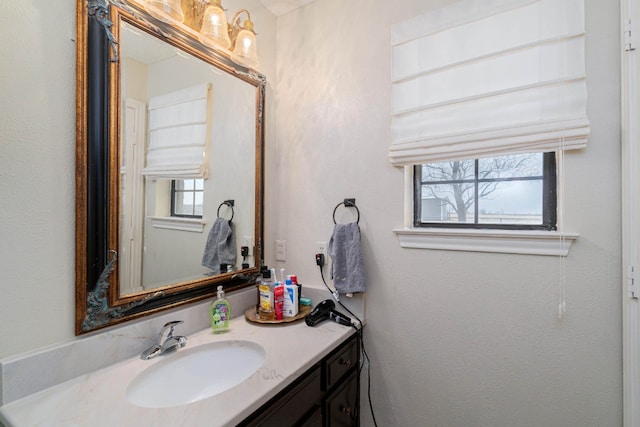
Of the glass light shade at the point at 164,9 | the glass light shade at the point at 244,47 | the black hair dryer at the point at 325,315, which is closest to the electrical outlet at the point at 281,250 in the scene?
the black hair dryer at the point at 325,315

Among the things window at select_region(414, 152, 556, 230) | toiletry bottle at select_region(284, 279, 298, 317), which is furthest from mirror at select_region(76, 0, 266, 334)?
window at select_region(414, 152, 556, 230)

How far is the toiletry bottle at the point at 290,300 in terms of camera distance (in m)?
1.38

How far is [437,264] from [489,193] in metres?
0.39

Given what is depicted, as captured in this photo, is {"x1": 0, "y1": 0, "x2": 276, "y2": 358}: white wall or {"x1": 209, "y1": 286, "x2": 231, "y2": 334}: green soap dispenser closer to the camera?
{"x1": 0, "y1": 0, "x2": 276, "y2": 358}: white wall

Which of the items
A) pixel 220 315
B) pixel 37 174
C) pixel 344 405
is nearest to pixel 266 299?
pixel 220 315

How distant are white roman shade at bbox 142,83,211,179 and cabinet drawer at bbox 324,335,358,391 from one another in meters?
0.98

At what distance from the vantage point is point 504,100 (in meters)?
1.11

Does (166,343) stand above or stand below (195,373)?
above

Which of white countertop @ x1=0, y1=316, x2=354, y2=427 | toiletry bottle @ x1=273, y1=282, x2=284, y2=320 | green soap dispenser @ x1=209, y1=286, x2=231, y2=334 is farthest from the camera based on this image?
toiletry bottle @ x1=273, y1=282, x2=284, y2=320

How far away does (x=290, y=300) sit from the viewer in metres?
1.38

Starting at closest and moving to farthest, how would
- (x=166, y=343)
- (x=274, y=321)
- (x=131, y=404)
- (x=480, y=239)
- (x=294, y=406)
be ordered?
(x=131, y=404), (x=294, y=406), (x=166, y=343), (x=480, y=239), (x=274, y=321)

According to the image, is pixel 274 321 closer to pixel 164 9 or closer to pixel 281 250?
pixel 281 250

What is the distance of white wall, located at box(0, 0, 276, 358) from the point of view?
2.55 feet

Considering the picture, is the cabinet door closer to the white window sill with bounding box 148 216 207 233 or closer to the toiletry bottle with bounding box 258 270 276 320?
the toiletry bottle with bounding box 258 270 276 320
